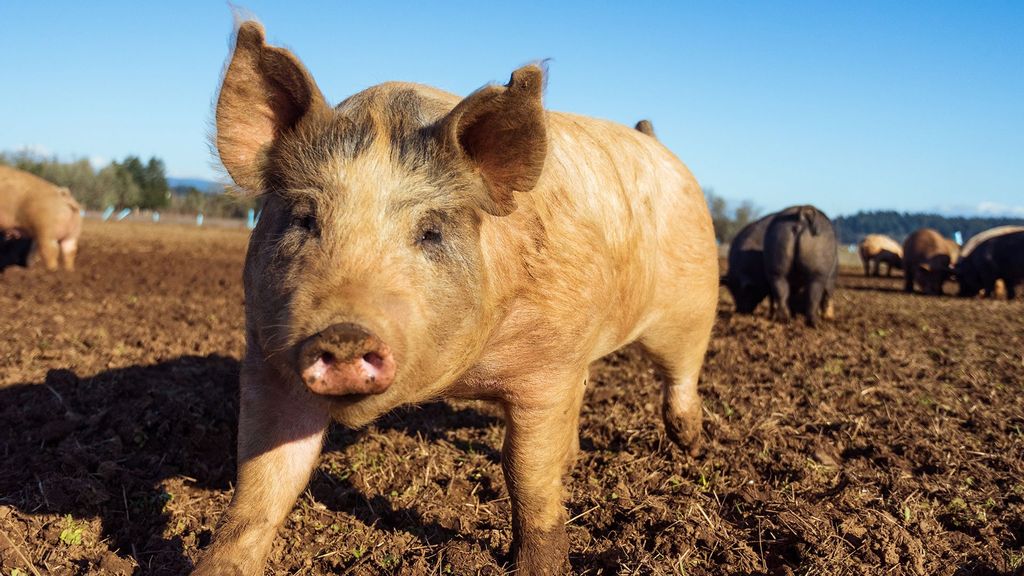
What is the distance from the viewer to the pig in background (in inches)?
469

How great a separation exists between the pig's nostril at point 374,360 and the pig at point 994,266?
784 inches

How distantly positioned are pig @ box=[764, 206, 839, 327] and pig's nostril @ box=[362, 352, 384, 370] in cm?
1046

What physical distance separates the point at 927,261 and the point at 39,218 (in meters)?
20.3

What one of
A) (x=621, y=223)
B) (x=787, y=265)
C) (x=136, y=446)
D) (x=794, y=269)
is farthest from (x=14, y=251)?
(x=621, y=223)

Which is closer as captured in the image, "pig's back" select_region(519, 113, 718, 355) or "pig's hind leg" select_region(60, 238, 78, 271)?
"pig's back" select_region(519, 113, 718, 355)

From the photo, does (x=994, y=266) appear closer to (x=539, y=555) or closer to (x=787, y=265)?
(x=787, y=265)

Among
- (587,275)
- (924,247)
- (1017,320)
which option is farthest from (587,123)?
(924,247)

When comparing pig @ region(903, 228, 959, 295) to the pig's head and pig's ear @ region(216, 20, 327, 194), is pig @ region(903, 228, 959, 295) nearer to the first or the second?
the pig's head

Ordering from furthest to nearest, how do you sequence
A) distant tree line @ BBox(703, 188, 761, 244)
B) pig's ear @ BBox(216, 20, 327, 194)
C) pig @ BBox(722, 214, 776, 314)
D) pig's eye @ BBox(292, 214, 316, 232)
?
distant tree line @ BBox(703, 188, 761, 244) < pig @ BBox(722, 214, 776, 314) < pig's ear @ BBox(216, 20, 327, 194) < pig's eye @ BBox(292, 214, 316, 232)

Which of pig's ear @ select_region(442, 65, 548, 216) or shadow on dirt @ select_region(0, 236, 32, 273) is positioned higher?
pig's ear @ select_region(442, 65, 548, 216)

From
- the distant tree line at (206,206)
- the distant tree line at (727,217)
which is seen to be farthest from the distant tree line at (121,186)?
the distant tree line at (727,217)

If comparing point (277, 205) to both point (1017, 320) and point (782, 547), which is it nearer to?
point (782, 547)

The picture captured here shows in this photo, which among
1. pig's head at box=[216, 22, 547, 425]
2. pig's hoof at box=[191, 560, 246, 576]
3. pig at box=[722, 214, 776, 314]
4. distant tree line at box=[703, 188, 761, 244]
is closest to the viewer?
pig's head at box=[216, 22, 547, 425]

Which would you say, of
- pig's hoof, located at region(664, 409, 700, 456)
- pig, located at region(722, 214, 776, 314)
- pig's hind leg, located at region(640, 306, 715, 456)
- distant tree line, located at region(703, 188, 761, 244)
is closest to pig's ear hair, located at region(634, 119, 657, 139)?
pig's hind leg, located at region(640, 306, 715, 456)
